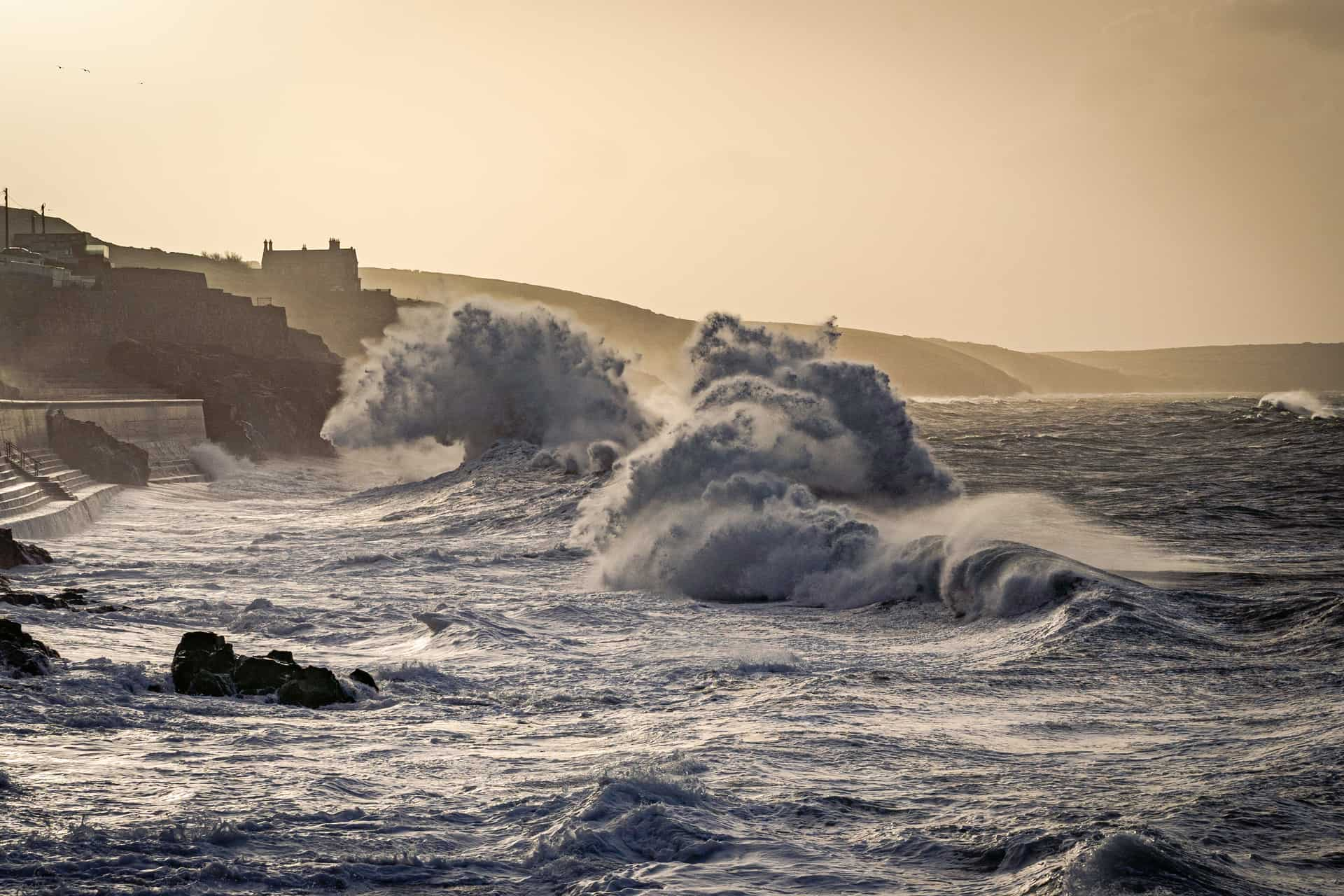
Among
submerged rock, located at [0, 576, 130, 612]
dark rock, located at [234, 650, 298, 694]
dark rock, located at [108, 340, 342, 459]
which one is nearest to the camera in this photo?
dark rock, located at [234, 650, 298, 694]

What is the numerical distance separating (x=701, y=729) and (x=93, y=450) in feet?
69.9

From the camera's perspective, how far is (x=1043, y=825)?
15.5 feet

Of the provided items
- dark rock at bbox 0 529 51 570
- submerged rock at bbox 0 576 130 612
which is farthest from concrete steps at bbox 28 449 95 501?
submerged rock at bbox 0 576 130 612

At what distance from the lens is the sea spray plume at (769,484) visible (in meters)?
11.5

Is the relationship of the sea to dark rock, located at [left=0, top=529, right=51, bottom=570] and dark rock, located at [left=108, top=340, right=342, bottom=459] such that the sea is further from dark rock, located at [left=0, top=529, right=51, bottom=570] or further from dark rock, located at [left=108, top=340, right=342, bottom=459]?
dark rock, located at [left=108, top=340, right=342, bottom=459]

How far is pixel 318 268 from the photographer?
73062 mm

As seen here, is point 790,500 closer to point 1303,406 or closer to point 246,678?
point 246,678

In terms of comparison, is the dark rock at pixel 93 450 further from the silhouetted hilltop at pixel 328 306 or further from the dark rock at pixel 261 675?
the silhouetted hilltop at pixel 328 306

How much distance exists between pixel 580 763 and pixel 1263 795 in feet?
8.87

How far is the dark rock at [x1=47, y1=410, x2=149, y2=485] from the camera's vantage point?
24.2 m

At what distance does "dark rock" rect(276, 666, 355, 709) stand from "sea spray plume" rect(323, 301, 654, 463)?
1960 centimetres

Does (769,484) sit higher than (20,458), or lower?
higher

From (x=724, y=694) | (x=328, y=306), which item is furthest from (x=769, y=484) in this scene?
(x=328, y=306)

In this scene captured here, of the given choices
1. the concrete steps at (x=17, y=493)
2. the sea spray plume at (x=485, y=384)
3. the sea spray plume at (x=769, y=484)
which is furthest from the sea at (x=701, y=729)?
the sea spray plume at (x=485, y=384)
